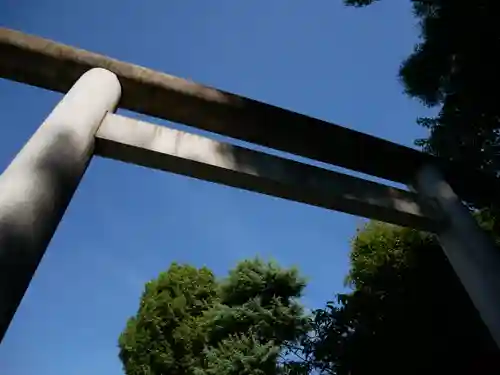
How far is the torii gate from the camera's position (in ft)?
11.4

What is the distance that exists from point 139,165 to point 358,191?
6.48 feet

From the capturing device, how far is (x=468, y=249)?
13.2 ft

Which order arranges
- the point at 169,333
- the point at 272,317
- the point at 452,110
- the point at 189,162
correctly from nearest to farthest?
1. the point at 189,162
2. the point at 452,110
3. the point at 272,317
4. the point at 169,333

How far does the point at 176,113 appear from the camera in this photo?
4.27m

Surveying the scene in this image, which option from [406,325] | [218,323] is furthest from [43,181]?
[218,323]

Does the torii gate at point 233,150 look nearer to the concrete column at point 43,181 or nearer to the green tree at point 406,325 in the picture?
the concrete column at point 43,181

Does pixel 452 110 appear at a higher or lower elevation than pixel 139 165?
higher

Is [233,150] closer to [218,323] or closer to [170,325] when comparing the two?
[218,323]

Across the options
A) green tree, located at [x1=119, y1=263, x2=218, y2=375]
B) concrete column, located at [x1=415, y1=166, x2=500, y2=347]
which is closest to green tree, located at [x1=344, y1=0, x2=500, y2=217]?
concrete column, located at [x1=415, y1=166, x2=500, y2=347]

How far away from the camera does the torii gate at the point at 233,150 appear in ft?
11.4

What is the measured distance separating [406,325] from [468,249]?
3681mm

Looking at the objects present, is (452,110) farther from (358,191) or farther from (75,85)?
(75,85)

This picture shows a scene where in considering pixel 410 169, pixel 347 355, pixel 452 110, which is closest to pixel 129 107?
pixel 410 169

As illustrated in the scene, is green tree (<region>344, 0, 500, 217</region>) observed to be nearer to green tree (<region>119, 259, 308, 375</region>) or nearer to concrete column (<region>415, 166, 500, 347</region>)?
concrete column (<region>415, 166, 500, 347</region>)
